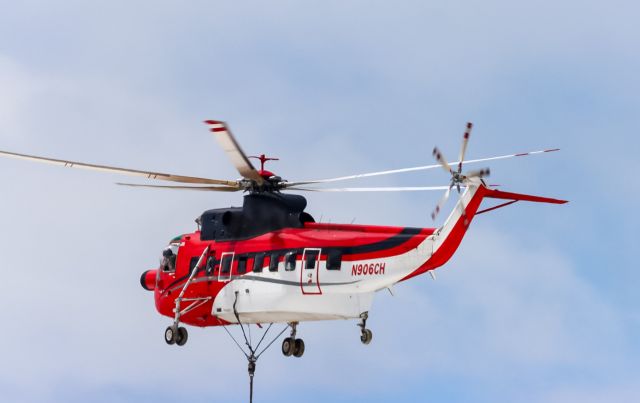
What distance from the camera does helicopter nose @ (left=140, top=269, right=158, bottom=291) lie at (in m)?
55.5

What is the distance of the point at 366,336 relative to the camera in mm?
46500

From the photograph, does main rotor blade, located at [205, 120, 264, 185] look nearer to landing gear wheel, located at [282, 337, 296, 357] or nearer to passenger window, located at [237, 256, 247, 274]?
passenger window, located at [237, 256, 247, 274]

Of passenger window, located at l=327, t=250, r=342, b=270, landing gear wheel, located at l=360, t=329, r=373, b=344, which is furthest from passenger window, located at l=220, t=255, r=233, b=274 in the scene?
landing gear wheel, located at l=360, t=329, r=373, b=344

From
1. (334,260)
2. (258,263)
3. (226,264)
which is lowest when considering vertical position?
(334,260)

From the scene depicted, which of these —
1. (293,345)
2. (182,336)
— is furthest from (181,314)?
(293,345)

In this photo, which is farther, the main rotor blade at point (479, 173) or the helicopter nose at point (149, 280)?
the helicopter nose at point (149, 280)

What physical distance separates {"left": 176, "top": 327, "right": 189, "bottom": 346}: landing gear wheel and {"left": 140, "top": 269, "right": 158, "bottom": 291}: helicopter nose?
378 cm

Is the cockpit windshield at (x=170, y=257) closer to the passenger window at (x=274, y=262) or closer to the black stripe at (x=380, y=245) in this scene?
the passenger window at (x=274, y=262)

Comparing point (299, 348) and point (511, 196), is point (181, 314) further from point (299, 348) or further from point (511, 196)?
point (511, 196)

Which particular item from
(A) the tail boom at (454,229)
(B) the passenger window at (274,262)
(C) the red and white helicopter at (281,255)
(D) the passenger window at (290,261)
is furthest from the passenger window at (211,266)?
(A) the tail boom at (454,229)

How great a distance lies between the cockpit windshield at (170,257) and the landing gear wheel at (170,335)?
2677mm

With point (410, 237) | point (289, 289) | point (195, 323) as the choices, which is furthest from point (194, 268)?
point (410, 237)

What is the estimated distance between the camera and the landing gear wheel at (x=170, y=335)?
170 ft

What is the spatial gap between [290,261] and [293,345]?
506 centimetres
